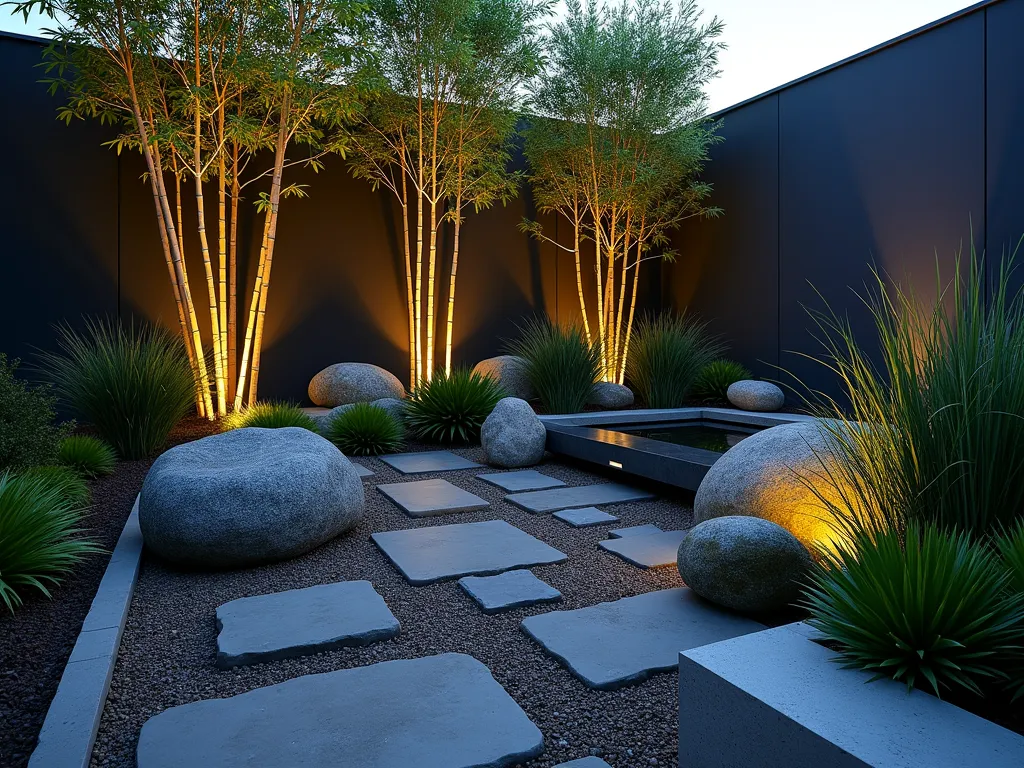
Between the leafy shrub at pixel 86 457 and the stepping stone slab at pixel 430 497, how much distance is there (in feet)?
5.11

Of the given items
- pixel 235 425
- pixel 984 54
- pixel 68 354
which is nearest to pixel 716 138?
pixel 984 54

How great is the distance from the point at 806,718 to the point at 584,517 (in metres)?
2.12

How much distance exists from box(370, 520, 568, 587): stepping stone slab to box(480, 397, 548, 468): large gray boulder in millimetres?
1310

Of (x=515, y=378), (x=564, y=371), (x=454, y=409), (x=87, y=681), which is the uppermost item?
(x=564, y=371)

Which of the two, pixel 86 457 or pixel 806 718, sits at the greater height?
pixel 806 718

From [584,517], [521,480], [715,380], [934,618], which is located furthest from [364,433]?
[934,618]

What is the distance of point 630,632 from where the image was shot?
1.83 meters

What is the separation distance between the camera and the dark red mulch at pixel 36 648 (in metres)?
1.34

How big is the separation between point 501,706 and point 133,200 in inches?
247

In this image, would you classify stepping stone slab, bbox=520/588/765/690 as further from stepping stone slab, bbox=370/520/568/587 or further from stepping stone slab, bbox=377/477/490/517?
stepping stone slab, bbox=377/477/490/517

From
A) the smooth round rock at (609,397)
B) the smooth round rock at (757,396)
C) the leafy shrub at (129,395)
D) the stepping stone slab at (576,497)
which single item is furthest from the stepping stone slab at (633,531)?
the smooth round rock at (757,396)

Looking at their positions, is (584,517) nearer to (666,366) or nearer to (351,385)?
(666,366)

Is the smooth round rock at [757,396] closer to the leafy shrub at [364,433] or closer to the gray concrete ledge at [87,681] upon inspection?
the leafy shrub at [364,433]

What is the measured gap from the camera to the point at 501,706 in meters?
1.43
